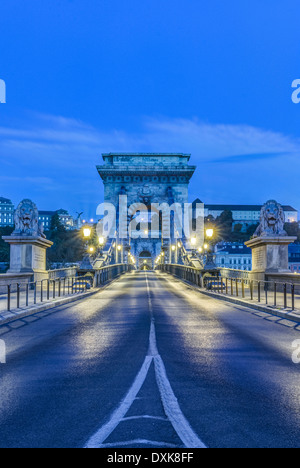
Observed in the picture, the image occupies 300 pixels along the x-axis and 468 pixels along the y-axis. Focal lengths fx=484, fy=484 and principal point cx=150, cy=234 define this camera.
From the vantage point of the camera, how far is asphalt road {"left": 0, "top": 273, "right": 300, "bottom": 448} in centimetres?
430

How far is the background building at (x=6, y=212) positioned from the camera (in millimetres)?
186750

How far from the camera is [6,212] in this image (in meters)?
189

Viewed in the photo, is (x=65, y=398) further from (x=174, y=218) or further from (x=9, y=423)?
(x=174, y=218)

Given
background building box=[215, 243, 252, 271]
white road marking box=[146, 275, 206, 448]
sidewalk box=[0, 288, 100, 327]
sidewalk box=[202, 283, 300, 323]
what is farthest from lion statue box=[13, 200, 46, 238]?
background building box=[215, 243, 252, 271]

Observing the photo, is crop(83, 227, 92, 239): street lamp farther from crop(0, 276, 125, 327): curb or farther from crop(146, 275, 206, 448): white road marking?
crop(146, 275, 206, 448): white road marking

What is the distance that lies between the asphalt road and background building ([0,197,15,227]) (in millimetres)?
183207

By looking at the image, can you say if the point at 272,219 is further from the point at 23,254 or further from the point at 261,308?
the point at 23,254

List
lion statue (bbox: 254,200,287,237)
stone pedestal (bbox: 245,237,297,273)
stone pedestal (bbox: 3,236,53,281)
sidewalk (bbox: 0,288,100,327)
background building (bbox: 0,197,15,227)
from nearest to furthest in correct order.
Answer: sidewalk (bbox: 0,288,100,327) < stone pedestal (bbox: 245,237,297,273) < lion statue (bbox: 254,200,287,237) < stone pedestal (bbox: 3,236,53,281) < background building (bbox: 0,197,15,227)

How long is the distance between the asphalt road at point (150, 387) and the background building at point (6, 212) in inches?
7213

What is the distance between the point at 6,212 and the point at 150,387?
192 metres

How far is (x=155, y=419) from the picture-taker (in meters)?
4.68

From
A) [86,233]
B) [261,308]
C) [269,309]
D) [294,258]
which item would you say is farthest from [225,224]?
[269,309]

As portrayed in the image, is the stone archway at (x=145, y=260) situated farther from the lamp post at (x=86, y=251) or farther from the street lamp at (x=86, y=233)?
the street lamp at (x=86, y=233)

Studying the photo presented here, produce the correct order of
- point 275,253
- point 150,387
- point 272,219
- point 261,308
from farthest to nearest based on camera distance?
point 272,219
point 275,253
point 261,308
point 150,387
